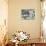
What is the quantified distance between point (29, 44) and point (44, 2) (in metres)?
1.59

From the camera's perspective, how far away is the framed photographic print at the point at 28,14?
14.6 feet

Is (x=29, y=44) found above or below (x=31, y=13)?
below

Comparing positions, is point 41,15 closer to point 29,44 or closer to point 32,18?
point 32,18

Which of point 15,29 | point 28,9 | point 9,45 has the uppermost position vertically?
point 28,9

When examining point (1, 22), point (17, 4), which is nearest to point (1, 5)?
point (1, 22)

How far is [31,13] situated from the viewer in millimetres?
4457

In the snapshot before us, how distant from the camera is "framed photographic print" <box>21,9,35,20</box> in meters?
4.45

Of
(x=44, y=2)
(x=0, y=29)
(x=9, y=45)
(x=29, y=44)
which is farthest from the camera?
(x=44, y=2)

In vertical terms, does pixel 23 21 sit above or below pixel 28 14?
below

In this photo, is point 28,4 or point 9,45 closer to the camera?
point 9,45

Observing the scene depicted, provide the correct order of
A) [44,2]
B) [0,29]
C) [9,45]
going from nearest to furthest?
[9,45] < [0,29] < [44,2]

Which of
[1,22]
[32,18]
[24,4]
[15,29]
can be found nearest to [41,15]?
[32,18]

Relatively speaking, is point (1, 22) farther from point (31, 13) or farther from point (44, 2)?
point (44, 2)

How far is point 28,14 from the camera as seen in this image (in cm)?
447
